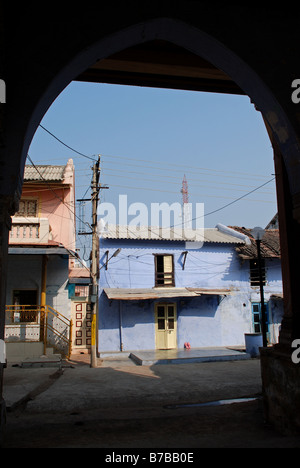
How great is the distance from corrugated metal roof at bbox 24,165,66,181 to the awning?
5.79m

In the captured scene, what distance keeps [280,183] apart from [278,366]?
2086 mm

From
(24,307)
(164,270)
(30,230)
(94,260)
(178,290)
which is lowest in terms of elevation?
(24,307)

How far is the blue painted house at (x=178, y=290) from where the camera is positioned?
1781 cm

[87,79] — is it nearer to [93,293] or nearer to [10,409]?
[10,409]

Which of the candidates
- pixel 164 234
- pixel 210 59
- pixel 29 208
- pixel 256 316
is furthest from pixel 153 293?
pixel 210 59

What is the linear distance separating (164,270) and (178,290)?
4.09 ft

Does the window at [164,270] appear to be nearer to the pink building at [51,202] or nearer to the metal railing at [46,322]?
the pink building at [51,202]

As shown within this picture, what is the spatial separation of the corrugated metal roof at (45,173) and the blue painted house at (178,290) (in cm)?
364

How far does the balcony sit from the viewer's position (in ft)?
49.3

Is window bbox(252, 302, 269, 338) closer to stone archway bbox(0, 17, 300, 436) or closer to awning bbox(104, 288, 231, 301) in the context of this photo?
awning bbox(104, 288, 231, 301)

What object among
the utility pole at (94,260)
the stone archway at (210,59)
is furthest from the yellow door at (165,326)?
the stone archway at (210,59)

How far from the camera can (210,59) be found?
3.68 meters

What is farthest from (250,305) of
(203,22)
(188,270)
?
(203,22)

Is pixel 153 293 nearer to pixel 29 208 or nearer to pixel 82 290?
pixel 29 208
